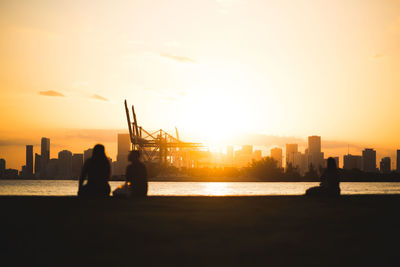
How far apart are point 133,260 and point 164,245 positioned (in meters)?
0.73

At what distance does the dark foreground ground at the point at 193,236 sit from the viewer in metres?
4.19

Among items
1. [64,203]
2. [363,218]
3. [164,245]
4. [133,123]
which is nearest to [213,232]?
[164,245]

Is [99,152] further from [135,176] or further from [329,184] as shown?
[329,184]

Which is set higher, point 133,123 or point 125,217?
point 133,123

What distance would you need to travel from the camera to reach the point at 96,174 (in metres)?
9.98

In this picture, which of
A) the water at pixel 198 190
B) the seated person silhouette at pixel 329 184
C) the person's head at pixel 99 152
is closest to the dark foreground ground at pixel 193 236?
the person's head at pixel 99 152

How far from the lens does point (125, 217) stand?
6961 mm

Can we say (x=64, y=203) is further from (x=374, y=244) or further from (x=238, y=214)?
(x=374, y=244)

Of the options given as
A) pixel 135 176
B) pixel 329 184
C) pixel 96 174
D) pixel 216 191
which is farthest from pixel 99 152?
pixel 216 191

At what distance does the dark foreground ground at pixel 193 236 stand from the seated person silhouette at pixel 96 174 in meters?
1.40

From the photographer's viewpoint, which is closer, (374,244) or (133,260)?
(133,260)

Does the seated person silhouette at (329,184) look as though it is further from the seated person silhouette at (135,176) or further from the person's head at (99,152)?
the person's head at (99,152)

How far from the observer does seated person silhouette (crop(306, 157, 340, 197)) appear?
13289 millimetres

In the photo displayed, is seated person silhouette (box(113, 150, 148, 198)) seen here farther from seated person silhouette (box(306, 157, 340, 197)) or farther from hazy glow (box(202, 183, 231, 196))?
hazy glow (box(202, 183, 231, 196))
